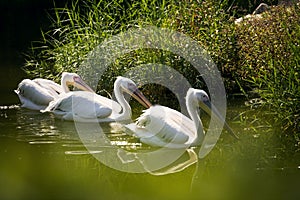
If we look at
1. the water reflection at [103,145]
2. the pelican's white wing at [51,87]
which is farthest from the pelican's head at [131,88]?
the pelican's white wing at [51,87]

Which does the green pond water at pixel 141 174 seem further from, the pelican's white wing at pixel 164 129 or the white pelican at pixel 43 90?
the white pelican at pixel 43 90

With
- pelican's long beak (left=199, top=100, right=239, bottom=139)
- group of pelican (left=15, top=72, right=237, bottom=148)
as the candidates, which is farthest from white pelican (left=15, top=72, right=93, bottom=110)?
pelican's long beak (left=199, top=100, right=239, bottom=139)

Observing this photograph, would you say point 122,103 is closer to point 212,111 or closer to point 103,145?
point 103,145

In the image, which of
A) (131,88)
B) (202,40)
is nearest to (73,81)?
(131,88)

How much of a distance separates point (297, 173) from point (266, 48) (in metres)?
2.20

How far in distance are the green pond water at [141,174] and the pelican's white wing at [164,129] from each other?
114 mm

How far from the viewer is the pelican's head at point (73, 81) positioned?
30.8 feet

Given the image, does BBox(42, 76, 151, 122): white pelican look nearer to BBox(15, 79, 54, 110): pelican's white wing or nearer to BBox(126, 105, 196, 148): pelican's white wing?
BBox(15, 79, 54, 110): pelican's white wing

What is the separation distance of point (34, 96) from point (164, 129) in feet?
8.17

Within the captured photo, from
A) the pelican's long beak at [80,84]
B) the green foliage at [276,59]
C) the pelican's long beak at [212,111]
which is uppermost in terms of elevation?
the green foliage at [276,59]

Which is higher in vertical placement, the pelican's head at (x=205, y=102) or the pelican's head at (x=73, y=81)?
the pelican's head at (x=205, y=102)

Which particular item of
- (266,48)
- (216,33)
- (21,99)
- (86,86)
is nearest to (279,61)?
(266,48)

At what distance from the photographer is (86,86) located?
948 centimetres

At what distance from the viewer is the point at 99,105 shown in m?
8.67
